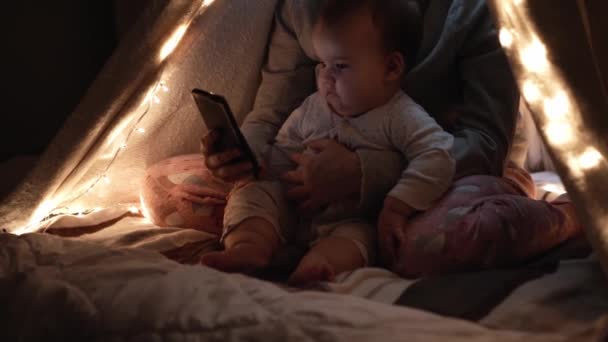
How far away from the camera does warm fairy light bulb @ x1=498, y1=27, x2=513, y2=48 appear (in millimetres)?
995

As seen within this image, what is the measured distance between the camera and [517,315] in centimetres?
91

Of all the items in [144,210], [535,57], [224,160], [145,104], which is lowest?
[144,210]

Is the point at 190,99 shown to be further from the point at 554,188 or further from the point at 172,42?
the point at 554,188

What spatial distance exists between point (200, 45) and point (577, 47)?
3.26 ft

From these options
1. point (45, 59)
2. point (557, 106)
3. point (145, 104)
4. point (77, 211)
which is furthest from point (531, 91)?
point (45, 59)

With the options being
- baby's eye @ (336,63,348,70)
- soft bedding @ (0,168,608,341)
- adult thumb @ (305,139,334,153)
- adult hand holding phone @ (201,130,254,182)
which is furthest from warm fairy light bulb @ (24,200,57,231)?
baby's eye @ (336,63,348,70)

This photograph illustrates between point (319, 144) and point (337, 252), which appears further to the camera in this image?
point (319, 144)

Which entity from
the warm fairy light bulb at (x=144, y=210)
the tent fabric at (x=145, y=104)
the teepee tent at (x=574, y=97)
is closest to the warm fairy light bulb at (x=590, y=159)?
the teepee tent at (x=574, y=97)

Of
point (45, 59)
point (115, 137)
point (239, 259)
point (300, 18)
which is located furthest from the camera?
point (45, 59)

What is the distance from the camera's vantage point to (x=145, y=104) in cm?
151

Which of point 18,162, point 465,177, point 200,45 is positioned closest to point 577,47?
point 465,177

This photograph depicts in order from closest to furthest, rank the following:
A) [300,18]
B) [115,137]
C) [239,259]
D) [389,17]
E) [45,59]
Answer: [239,259], [389,17], [115,137], [300,18], [45,59]

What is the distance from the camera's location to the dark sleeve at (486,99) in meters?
1.50

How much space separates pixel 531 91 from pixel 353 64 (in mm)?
481
